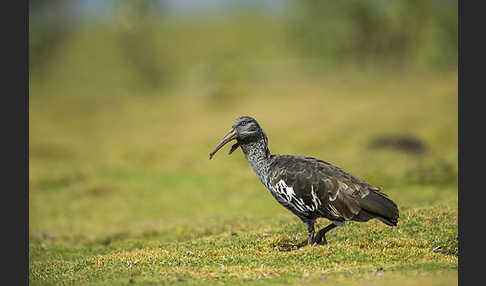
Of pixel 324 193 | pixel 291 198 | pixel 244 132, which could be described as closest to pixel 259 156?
pixel 244 132

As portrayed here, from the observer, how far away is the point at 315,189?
11992 millimetres

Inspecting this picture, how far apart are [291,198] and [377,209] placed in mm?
2086

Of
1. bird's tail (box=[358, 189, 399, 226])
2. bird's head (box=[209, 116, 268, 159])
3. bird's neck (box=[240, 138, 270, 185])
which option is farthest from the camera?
bird's head (box=[209, 116, 268, 159])

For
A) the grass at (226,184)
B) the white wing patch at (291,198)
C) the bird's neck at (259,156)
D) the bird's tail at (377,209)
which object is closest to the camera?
the bird's tail at (377,209)

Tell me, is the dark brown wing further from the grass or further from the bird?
the grass

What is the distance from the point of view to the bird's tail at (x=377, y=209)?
11.6 metres

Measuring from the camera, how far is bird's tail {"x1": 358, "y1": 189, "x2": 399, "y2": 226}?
11.6m

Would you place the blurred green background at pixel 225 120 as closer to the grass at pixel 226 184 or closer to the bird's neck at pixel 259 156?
the grass at pixel 226 184

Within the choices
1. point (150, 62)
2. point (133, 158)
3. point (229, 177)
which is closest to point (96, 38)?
point (150, 62)

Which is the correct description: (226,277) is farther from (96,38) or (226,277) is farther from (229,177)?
(96,38)

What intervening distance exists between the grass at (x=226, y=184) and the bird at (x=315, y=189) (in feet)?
3.45

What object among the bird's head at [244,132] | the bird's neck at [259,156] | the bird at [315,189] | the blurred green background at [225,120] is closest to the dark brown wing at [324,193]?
the bird at [315,189]

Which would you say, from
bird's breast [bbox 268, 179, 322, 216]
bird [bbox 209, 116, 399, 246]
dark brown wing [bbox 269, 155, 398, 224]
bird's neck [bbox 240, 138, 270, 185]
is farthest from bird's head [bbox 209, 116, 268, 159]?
bird's breast [bbox 268, 179, 322, 216]

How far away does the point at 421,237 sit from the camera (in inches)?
539
